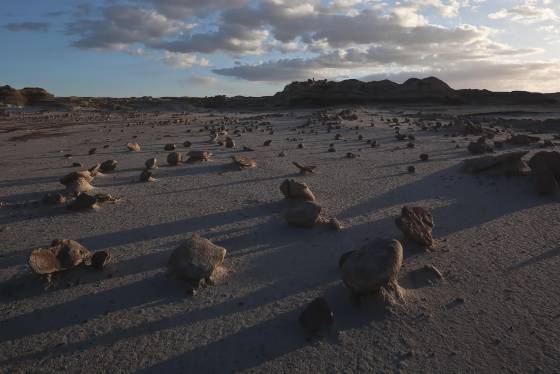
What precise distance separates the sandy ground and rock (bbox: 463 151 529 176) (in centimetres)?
16

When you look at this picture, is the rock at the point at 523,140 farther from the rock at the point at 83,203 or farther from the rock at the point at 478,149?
the rock at the point at 83,203

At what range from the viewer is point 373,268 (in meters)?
2.45

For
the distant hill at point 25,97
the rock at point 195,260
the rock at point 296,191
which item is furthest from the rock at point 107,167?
the distant hill at point 25,97

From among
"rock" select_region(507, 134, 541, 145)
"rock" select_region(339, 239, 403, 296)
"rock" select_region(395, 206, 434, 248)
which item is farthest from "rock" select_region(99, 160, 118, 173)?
"rock" select_region(507, 134, 541, 145)

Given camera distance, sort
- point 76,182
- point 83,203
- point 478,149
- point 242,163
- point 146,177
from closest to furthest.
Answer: point 83,203, point 76,182, point 146,177, point 242,163, point 478,149

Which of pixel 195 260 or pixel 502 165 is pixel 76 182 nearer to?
pixel 195 260

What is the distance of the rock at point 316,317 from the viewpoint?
226 cm

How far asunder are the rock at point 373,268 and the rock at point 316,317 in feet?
0.88

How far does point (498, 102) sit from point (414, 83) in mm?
6647

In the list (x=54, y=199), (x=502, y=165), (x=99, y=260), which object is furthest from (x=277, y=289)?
(x=502, y=165)

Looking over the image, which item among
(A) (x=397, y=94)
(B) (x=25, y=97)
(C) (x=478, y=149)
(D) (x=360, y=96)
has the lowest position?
(C) (x=478, y=149)

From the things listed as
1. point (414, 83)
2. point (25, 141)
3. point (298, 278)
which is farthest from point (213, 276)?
point (414, 83)

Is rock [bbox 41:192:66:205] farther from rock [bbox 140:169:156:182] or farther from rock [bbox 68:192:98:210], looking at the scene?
rock [bbox 140:169:156:182]

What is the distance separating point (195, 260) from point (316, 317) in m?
0.89
